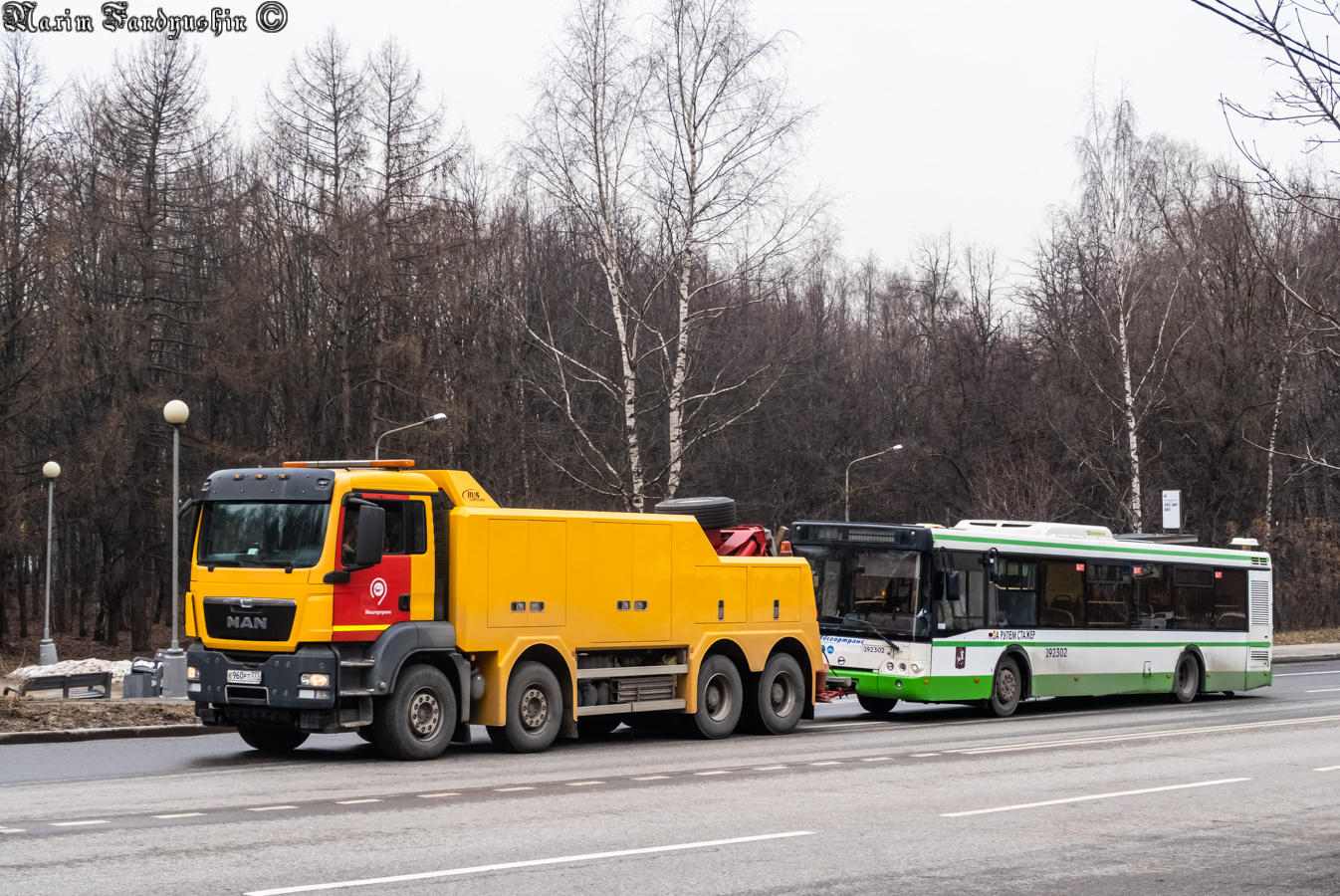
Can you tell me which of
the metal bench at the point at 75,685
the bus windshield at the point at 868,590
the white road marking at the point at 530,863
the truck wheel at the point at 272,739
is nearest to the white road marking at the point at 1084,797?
the white road marking at the point at 530,863

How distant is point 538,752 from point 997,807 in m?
5.87

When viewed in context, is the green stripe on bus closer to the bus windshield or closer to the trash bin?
the bus windshield

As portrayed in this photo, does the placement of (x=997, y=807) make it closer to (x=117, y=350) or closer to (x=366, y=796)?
(x=366, y=796)

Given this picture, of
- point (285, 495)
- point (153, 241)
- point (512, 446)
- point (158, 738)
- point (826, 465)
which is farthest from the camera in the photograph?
point (826, 465)

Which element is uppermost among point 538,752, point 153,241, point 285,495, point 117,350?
point 153,241

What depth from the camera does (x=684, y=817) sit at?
11.2m

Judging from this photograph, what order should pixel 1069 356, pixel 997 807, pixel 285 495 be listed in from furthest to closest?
pixel 1069 356 < pixel 285 495 < pixel 997 807

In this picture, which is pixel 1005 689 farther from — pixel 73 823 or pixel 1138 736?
pixel 73 823

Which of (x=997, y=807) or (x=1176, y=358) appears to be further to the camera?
(x=1176, y=358)

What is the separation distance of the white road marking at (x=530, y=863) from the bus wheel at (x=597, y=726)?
8718 millimetres

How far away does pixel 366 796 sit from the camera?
12180 mm

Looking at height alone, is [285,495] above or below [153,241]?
below

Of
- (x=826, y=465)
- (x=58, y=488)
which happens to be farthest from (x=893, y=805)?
(x=826, y=465)

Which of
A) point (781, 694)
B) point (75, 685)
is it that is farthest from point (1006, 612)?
point (75, 685)
